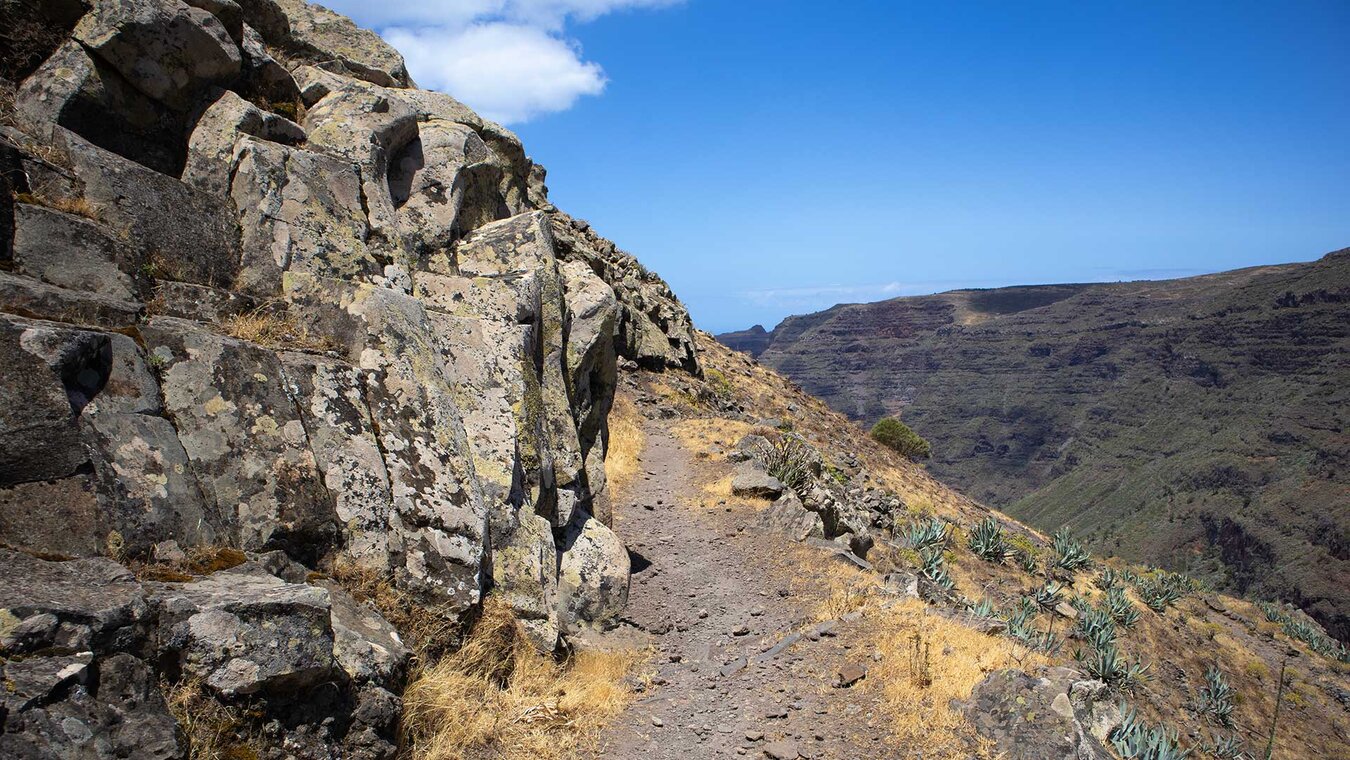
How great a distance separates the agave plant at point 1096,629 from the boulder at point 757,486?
28.4 ft

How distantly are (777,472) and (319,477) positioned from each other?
39.4ft

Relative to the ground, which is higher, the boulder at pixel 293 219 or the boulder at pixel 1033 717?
the boulder at pixel 293 219

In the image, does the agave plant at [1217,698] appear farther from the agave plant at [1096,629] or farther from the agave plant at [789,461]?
the agave plant at [789,461]

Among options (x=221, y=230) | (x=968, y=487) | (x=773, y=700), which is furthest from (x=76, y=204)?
(x=968, y=487)

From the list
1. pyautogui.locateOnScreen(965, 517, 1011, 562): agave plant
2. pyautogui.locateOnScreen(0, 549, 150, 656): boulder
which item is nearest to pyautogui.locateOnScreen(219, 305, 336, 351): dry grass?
pyautogui.locateOnScreen(0, 549, 150, 656): boulder

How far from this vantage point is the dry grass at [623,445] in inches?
625

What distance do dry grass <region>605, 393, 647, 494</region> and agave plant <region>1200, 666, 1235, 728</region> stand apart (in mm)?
15066

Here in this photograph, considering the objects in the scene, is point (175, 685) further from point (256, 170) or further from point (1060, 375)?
point (1060, 375)

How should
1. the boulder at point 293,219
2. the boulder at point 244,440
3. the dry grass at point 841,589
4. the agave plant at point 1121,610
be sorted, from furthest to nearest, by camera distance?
the agave plant at point 1121,610 < the dry grass at point 841,589 < the boulder at point 293,219 < the boulder at point 244,440

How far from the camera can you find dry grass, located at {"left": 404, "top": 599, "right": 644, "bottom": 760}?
18.5 feet

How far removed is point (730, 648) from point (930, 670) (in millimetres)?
2526

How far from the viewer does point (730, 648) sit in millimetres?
9273

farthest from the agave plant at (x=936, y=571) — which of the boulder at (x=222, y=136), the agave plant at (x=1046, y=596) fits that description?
the boulder at (x=222, y=136)

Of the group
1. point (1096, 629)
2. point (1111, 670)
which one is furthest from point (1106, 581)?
point (1111, 670)
